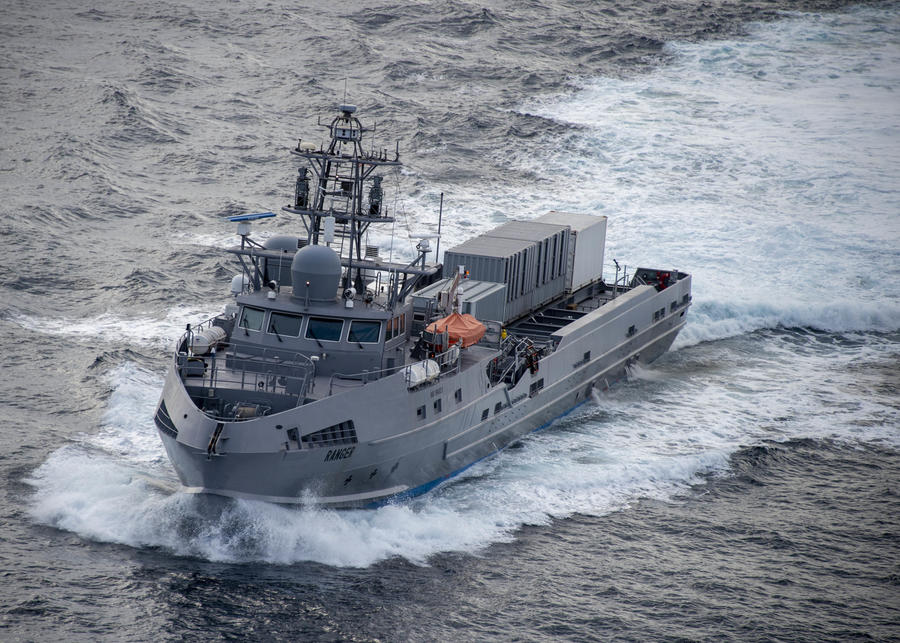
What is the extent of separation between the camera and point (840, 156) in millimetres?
59438

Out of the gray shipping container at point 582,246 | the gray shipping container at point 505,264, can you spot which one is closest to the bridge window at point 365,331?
the gray shipping container at point 505,264

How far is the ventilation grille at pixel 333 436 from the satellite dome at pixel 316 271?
13.2 ft

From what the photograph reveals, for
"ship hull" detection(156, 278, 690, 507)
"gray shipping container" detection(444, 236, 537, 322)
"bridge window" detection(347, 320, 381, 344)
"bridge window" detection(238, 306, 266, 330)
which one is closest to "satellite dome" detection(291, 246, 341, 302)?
"bridge window" detection(347, 320, 381, 344)

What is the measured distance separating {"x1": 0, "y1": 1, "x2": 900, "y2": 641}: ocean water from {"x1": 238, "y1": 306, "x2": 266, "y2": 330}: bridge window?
449cm

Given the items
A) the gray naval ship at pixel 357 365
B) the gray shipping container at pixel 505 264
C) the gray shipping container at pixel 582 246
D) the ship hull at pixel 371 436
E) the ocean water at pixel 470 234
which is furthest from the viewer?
the gray shipping container at pixel 582 246

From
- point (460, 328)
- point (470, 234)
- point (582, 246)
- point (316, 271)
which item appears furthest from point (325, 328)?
point (470, 234)

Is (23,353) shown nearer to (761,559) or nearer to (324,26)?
(761,559)

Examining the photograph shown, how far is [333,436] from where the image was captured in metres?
26.0

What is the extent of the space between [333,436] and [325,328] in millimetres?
3659

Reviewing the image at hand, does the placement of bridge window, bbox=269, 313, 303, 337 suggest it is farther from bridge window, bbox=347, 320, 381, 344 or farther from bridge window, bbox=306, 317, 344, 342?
bridge window, bbox=347, 320, 381, 344

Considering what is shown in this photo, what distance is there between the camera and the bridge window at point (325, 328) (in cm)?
2850

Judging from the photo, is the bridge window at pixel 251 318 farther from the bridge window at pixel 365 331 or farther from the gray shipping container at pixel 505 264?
the gray shipping container at pixel 505 264

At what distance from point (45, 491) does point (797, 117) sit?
1977 inches

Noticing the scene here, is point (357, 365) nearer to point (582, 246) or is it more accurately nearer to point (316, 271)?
point (316, 271)
